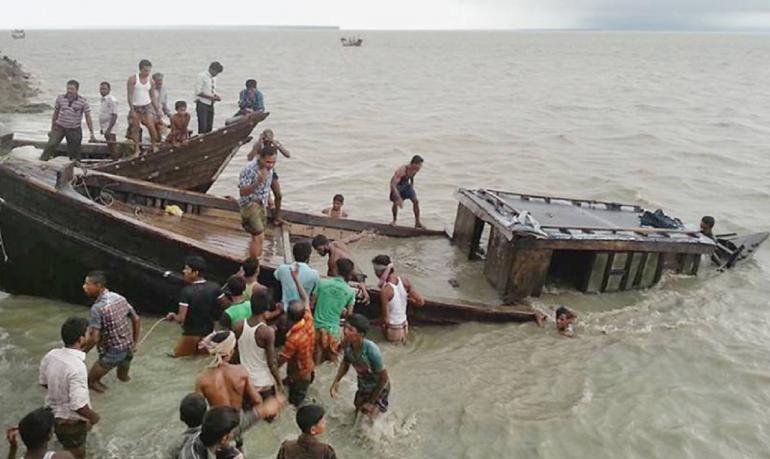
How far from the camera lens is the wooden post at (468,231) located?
33.7ft

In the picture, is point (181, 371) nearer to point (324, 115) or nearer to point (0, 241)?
point (0, 241)

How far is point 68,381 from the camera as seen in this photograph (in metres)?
5.05

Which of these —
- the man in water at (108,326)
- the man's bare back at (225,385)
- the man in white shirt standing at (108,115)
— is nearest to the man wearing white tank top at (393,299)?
the man's bare back at (225,385)

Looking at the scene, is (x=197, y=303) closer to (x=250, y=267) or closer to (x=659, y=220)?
(x=250, y=267)

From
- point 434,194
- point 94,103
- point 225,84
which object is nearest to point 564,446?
point 434,194

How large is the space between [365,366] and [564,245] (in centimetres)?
406

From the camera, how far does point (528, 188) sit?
2017 cm

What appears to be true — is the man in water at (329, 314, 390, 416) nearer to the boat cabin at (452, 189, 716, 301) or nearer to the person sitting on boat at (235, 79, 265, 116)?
the boat cabin at (452, 189, 716, 301)

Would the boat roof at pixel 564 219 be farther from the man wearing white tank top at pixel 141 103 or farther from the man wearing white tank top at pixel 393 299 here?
the man wearing white tank top at pixel 141 103

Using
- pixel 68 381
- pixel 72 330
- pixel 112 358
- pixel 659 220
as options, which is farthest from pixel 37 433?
pixel 659 220

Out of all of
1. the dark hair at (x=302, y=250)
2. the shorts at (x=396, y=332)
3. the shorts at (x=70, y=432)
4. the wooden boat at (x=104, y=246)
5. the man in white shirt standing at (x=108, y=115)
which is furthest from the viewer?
the man in white shirt standing at (x=108, y=115)

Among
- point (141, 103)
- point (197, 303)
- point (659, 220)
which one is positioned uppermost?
point (141, 103)

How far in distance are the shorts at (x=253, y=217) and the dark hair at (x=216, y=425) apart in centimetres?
399

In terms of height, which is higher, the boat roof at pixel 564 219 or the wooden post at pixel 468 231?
the boat roof at pixel 564 219
